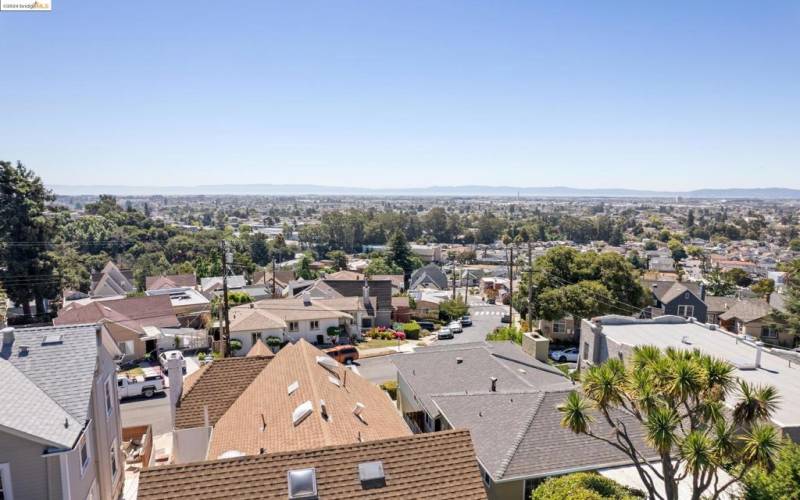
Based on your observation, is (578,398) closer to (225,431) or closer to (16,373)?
(225,431)

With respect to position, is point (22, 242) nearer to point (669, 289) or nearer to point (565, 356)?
point (565, 356)

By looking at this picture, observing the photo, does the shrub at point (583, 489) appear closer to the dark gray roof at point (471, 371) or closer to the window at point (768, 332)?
the dark gray roof at point (471, 371)

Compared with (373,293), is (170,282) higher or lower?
lower

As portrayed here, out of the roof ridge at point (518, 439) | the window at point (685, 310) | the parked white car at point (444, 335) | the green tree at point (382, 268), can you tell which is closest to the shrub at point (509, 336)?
the parked white car at point (444, 335)

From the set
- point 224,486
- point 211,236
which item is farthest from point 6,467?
point 211,236

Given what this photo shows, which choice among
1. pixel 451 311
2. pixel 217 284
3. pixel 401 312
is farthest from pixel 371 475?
pixel 217 284

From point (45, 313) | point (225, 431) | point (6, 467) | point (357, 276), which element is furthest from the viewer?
point (357, 276)
